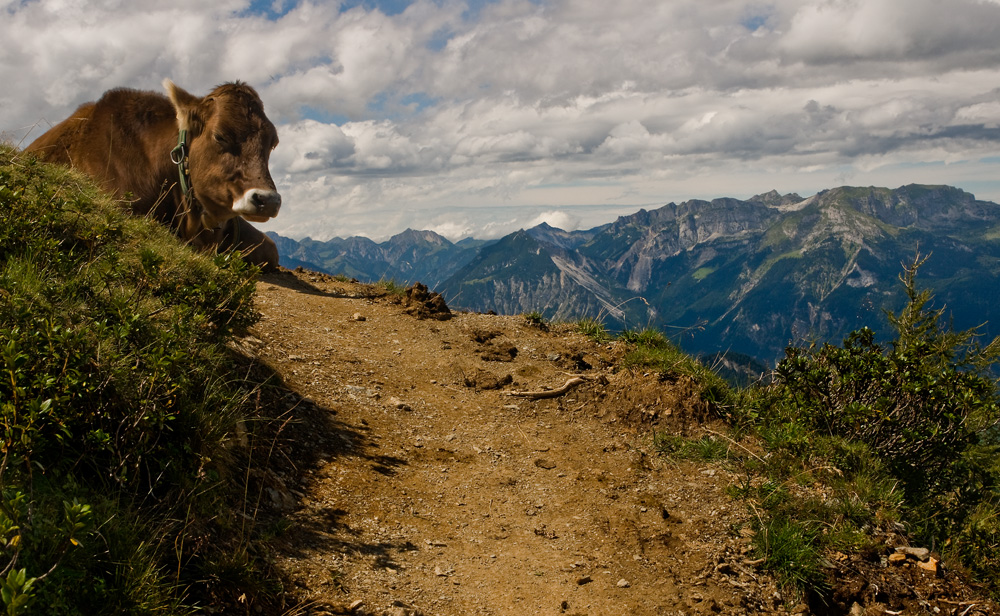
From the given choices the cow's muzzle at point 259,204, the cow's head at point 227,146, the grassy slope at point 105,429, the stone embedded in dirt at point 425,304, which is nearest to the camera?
the grassy slope at point 105,429

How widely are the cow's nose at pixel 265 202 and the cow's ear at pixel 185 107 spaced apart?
6.51 ft

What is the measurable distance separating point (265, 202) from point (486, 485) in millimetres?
5710

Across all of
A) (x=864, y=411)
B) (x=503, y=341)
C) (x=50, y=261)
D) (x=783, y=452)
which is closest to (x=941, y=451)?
(x=864, y=411)

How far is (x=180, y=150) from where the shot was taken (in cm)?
1040

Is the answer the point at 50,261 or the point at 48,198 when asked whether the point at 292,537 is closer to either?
the point at 50,261

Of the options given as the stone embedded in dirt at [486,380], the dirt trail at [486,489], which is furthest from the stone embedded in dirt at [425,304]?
the stone embedded in dirt at [486,380]

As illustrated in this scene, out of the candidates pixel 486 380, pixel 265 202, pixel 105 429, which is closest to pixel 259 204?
pixel 265 202

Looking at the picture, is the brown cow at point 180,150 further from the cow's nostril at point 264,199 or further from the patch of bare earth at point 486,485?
the patch of bare earth at point 486,485

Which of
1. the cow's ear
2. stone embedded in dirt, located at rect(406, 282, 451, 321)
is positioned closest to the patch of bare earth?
stone embedded in dirt, located at rect(406, 282, 451, 321)

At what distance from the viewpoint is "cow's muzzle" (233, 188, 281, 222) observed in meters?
9.56

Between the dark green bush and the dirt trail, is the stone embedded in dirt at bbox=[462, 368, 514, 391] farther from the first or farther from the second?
the dark green bush

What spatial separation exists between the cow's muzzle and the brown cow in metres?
0.02

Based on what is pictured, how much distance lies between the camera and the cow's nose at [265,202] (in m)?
9.56

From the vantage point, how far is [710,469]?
286 inches
